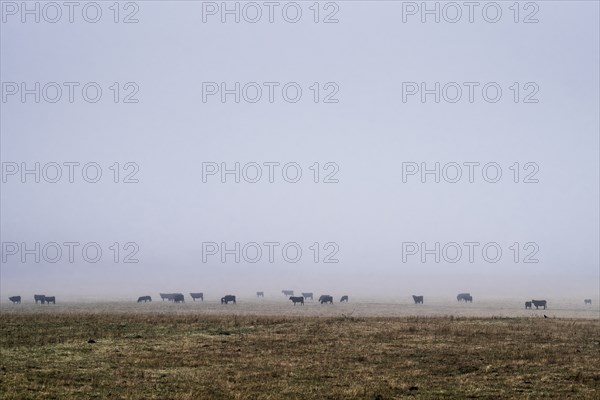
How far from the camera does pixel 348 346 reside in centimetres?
3622

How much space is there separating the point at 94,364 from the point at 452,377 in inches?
637

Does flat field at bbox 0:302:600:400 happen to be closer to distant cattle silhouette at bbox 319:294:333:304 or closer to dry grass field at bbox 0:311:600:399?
dry grass field at bbox 0:311:600:399

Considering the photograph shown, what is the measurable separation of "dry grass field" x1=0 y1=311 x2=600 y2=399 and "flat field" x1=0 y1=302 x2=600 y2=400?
0.20 feet

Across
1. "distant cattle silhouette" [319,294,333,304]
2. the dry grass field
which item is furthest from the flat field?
"distant cattle silhouette" [319,294,333,304]

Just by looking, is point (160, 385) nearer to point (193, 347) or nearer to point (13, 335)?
point (193, 347)

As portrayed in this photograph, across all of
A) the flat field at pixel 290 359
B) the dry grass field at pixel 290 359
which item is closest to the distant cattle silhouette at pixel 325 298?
the flat field at pixel 290 359

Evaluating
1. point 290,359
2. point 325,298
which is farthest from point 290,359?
point 325,298

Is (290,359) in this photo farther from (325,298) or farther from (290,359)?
(325,298)

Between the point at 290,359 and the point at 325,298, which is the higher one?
the point at 290,359

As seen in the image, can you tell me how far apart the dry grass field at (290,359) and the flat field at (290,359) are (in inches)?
2.4

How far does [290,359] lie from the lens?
31.9 meters

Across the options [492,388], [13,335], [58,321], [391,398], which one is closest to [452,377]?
[492,388]

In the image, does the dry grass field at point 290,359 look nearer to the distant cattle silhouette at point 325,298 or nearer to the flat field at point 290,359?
the flat field at point 290,359

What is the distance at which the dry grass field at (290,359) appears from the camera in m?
24.8
